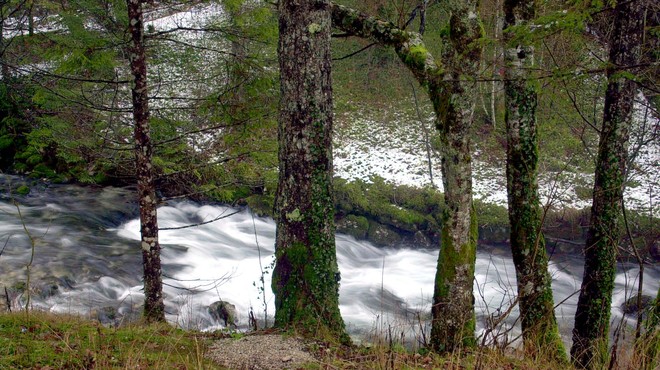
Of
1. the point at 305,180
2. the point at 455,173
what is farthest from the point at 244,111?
the point at 455,173

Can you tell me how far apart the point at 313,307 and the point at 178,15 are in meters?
26.3

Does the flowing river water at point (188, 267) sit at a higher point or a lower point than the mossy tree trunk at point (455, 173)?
lower

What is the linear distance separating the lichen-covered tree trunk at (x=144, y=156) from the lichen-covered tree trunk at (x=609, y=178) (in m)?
5.04

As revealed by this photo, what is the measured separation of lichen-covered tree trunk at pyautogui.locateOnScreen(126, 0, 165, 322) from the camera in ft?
19.7

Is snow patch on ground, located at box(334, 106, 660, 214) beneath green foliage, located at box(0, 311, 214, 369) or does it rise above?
above

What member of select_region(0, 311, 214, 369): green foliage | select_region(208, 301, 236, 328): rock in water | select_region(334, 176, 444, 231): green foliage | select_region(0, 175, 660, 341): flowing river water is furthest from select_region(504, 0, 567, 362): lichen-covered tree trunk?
select_region(334, 176, 444, 231): green foliage

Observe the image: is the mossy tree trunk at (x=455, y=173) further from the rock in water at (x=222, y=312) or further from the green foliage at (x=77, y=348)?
the rock in water at (x=222, y=312)

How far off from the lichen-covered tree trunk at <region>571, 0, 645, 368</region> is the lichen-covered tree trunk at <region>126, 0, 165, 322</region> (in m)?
5.04

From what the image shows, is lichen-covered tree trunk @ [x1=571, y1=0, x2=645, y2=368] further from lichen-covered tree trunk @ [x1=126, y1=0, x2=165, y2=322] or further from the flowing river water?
lichen-covered tree trunk @ [x1=126, y1=0, x2=165, y2=322]

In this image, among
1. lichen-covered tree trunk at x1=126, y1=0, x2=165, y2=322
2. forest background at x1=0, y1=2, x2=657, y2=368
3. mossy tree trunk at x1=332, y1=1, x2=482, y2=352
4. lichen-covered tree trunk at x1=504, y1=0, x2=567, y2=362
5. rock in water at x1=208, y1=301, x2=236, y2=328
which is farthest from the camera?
rock in water at x1=208, y1=301, x2=236, y2=328

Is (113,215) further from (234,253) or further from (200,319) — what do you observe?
(200,319)

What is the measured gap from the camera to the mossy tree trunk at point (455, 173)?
486cm

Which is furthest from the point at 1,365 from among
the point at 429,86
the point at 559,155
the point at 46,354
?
the point at 559,155

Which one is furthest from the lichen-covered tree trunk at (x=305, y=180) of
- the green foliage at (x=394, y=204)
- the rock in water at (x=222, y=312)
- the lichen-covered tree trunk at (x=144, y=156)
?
the green foliage at (x=394, y=204)
